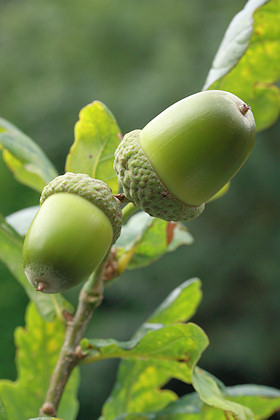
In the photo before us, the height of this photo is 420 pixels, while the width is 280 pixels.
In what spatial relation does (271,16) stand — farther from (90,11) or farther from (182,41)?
(90,11)

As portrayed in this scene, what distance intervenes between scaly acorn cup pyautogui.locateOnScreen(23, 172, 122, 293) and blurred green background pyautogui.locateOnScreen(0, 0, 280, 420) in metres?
2.51

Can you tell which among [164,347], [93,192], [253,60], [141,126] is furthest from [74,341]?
[141,126]

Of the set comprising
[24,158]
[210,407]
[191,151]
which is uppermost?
[191,151]

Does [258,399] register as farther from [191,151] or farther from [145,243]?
[191,151]

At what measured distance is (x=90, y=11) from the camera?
503 centimetres

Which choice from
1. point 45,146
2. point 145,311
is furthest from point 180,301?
point 45,146

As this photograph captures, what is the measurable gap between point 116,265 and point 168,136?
276mm

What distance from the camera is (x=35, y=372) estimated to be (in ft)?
3.14

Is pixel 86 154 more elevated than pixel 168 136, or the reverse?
pixel 168 136

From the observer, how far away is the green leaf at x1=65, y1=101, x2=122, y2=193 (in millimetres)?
771

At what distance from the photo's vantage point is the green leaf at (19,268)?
0.75 meters

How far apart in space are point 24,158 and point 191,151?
0.35 m

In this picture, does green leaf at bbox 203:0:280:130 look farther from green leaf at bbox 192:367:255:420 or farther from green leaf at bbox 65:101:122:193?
green leaf at bbox 192:367:255:420

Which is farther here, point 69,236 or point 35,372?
point 35,372
